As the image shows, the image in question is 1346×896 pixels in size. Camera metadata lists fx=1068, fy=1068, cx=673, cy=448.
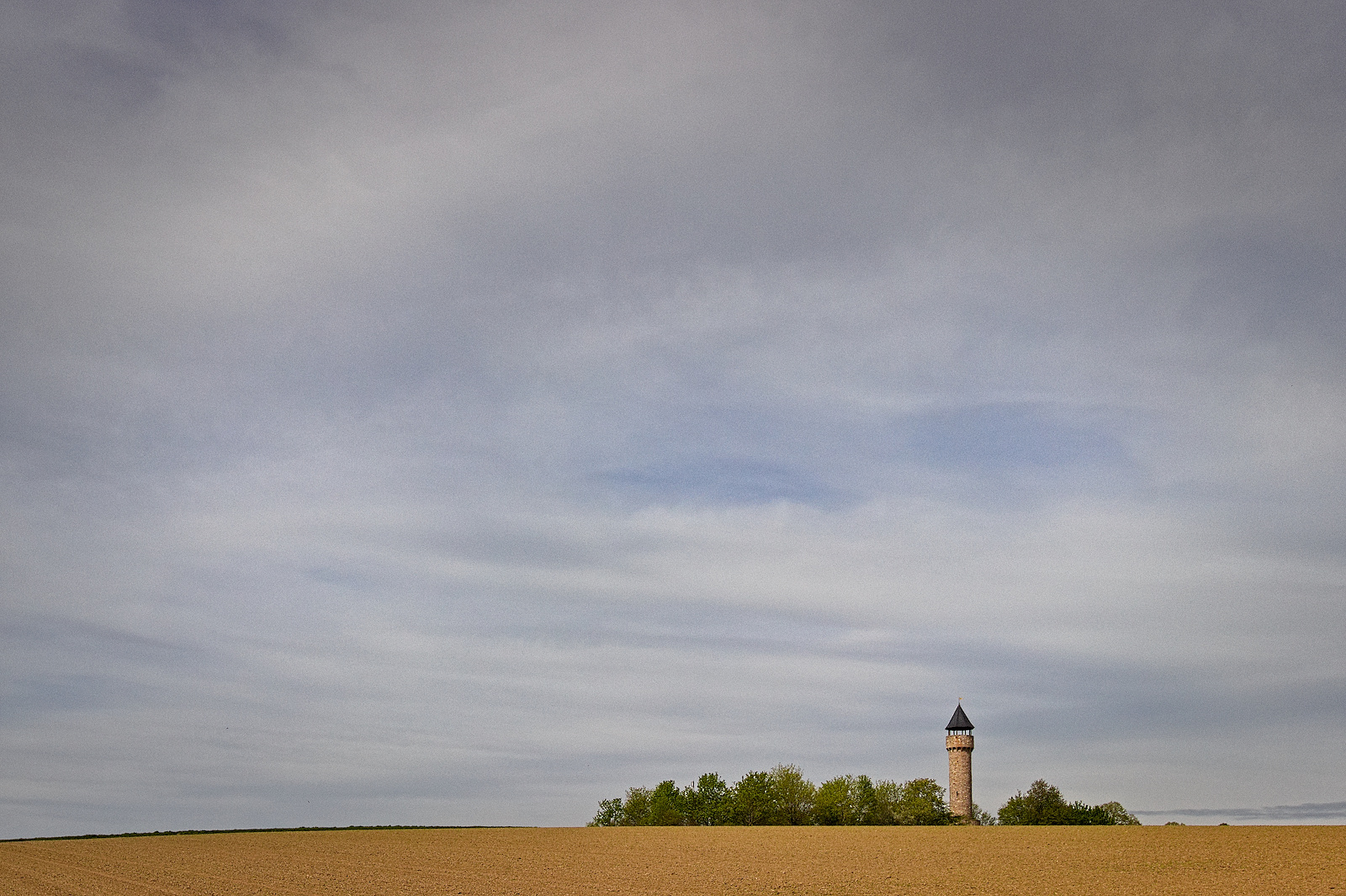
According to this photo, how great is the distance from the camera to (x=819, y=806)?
4397 inches

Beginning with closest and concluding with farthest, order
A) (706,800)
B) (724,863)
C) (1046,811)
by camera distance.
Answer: (724,863) → (1046,811) → (706,800)

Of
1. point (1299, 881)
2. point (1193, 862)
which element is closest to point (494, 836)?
point (1193, 862)

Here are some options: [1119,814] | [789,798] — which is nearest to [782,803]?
[789,798]

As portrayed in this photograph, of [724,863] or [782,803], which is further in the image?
[782,803]

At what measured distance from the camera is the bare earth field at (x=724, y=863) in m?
41.5

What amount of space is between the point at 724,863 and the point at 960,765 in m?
64.1

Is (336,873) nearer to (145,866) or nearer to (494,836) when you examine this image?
(145,866)

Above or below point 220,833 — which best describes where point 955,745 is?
above

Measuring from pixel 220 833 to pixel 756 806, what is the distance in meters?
52.7

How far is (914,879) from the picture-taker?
44125 millimetres

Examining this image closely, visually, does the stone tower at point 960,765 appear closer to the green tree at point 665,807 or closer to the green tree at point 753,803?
the green tree at point 753,803

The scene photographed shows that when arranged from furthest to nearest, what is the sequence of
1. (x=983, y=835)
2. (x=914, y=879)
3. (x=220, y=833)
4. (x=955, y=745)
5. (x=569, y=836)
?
(x=955, y=745) < (x=220, y=833) < (x=569, y=836) < (x=983, y=835) < (x=914, y=879)

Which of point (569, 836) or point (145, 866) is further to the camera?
point (569, 836)

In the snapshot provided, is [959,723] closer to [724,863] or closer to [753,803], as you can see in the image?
[753,803]
